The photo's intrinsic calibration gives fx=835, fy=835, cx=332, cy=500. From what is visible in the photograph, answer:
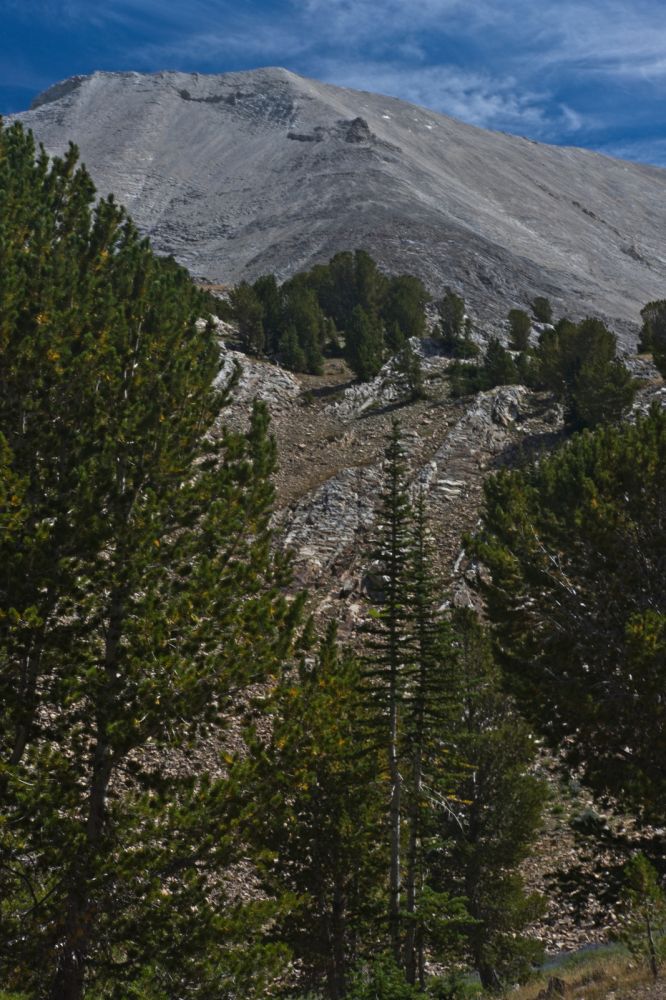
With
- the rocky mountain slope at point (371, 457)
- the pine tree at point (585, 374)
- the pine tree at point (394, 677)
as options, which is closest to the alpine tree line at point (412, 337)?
the pine tree at point (585, 374)

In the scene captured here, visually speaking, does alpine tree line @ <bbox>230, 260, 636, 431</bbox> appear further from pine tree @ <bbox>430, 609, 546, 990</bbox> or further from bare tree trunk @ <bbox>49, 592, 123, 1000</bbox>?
bare tree trunk @ <bbox>49, 592, 123, 1000</bbox>

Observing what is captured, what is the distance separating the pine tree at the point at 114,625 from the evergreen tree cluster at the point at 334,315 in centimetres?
4578

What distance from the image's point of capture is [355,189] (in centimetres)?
11069

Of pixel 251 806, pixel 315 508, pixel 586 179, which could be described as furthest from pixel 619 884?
pixel 586 179

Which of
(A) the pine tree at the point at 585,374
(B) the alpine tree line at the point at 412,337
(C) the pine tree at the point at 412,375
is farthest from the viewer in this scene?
(C) the pine tree at the point at 412,375

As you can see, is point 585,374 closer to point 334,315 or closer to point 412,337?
point 412,337

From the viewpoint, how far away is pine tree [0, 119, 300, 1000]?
8969mm

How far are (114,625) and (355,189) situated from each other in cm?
10966

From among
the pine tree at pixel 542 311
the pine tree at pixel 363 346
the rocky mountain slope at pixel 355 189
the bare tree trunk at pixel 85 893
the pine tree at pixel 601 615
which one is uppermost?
the rocky mountain slope at pixel 355 189

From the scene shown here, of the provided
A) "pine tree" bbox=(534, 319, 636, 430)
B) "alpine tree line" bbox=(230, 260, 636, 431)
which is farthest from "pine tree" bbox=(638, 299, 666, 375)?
"pine tree" bbox=(534, 319, 636, 430)

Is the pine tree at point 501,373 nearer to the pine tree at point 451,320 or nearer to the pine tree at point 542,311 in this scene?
the pine tree at point 451,320

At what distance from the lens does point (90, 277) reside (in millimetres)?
10859

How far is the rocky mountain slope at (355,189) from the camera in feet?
307

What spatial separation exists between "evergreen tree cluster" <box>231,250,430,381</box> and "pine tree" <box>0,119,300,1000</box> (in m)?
45.8
